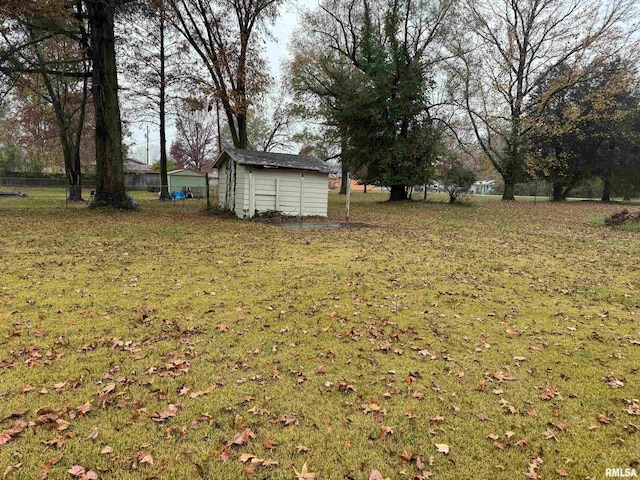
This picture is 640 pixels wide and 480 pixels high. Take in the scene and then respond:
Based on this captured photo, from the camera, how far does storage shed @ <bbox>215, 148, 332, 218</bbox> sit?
13633 millimetres

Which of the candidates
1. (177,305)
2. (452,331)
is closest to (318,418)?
(452,331)

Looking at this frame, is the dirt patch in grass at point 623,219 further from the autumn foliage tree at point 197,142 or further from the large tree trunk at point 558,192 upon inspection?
the autumn foliage tree at point 197,142

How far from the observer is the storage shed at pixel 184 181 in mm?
31686

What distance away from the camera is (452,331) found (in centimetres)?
415

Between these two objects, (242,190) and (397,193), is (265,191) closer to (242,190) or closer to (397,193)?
(242,190)

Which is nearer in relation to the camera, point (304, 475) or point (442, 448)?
point (304, 475)

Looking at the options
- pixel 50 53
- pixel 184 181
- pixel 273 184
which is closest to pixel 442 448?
pixel 273 184

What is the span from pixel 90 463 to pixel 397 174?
2080 cm

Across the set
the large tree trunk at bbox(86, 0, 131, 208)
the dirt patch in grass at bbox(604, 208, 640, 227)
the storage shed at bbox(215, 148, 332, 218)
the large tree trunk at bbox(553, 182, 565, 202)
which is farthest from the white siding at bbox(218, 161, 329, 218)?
the large tree trunk at bbox(553, 182, 565, 202)

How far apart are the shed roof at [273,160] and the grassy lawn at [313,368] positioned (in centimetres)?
693

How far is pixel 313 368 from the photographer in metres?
3.32

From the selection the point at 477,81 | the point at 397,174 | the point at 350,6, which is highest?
the point at 350,6

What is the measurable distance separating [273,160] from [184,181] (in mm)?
21056

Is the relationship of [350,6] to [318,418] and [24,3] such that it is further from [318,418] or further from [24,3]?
[318,418]
